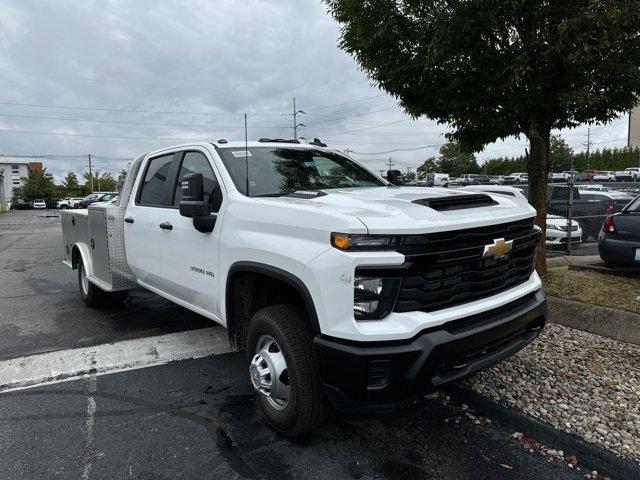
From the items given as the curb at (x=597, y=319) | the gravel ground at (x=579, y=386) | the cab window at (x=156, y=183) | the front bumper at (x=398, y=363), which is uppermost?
the cab window at (x=156, y=183)

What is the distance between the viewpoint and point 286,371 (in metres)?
3.03

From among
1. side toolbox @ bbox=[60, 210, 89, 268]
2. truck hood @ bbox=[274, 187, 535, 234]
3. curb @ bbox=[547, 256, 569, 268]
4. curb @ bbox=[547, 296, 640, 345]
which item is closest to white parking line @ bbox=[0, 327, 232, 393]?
side toolbox @ bbox=[60, 210, 89, 268]

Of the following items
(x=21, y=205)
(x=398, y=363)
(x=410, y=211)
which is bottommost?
(x=21, y=205)

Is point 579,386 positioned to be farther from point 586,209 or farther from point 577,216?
point 586,209

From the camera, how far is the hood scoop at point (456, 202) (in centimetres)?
294

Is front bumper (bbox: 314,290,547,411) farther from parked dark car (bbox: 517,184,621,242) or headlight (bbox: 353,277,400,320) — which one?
parked dark car (bbox: 517,184,621,242)

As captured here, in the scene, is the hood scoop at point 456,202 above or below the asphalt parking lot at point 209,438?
above

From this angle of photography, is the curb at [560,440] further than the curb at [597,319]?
No

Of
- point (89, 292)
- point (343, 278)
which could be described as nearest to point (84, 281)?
point (89, 292)

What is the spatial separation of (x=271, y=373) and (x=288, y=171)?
67.2 inches

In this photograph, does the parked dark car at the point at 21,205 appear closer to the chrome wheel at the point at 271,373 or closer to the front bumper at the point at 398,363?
the chrome wheel at the point at 271,373

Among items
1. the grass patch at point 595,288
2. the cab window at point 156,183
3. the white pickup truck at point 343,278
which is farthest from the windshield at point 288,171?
the grass patch at point 595,288

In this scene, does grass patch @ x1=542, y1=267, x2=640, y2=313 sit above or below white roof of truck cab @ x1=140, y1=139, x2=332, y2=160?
below

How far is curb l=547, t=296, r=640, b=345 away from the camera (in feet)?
14.8
